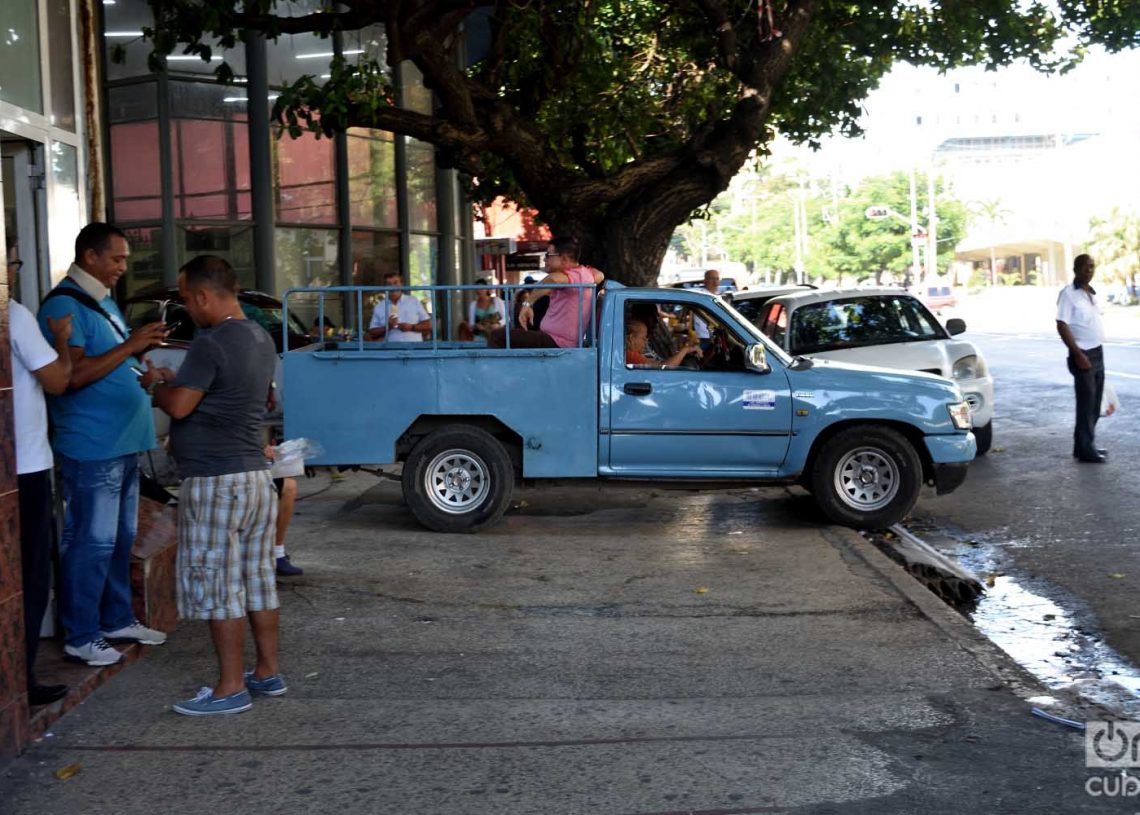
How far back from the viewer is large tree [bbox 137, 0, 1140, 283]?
45.5ft

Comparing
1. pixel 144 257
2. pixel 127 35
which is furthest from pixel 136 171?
pixel 127 35

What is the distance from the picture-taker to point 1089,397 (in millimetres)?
13117

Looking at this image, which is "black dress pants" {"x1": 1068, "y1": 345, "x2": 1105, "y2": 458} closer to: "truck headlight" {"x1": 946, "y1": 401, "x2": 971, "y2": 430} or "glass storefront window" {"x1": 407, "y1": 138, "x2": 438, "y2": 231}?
"truck headlight" {"x1": 946, "y1": 401, "x2": 971, "y2": 430}

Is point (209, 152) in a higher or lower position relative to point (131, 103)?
lower

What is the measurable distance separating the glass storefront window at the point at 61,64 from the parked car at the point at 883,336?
23.9ft

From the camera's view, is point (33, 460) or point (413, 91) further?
point (413, 91)

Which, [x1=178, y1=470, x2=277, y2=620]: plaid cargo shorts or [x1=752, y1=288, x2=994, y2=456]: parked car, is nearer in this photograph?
[x1=178, y1=470, x2=277, y2=620]: plaid cargo shorts

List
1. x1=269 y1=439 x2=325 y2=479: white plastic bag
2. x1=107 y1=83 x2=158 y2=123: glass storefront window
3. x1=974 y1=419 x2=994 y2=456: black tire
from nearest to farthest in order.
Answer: x1=269 y1=439 x2=325 y2=479: white plastic bag < x1=974 y1=419 x2=994 y2=456: black tire < x1=107 y1=83 x2=158 y2=123: glass storefront window

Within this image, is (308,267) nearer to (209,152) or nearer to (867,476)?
Answer: (209,152)

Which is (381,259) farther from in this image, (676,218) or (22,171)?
(22,171)

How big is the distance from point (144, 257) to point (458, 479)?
12274mm

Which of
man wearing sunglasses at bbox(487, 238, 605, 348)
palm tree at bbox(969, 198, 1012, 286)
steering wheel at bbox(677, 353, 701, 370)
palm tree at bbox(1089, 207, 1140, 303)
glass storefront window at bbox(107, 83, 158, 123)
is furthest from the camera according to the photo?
palm tree at bbox(969, 198, 1012, 286)

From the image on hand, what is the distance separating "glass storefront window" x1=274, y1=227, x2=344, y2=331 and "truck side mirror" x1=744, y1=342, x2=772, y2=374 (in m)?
12.1
